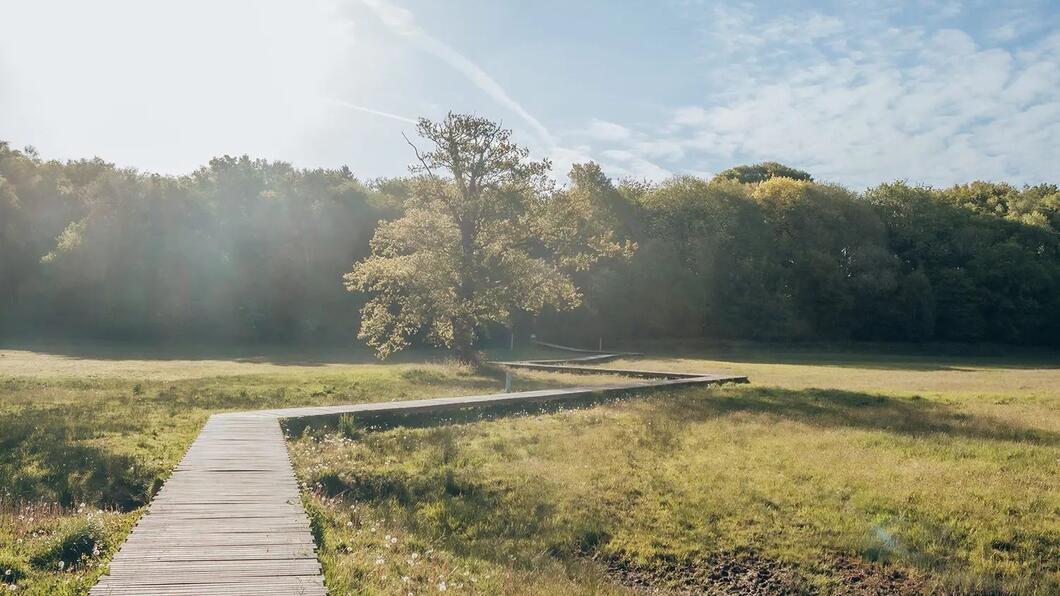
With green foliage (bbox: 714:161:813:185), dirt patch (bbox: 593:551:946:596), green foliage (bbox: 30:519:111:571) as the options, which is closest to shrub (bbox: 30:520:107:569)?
green foliage (bbox: 30:519:111:571)

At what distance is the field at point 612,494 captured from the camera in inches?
378

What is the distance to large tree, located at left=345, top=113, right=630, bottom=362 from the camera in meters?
34.8

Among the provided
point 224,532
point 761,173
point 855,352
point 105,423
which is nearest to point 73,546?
point 224,532

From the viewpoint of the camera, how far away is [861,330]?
233 ft

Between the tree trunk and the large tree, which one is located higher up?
the large tree

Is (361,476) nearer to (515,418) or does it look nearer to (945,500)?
(515,418)

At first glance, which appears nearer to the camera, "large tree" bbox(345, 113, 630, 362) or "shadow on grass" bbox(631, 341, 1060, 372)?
"large tree" bbox(345, 113, 630, 362)

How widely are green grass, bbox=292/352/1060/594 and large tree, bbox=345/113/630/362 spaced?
50.2 feet

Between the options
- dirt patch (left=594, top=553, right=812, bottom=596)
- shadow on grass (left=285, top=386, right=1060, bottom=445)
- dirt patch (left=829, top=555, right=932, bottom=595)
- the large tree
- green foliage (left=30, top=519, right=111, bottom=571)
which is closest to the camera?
green foliage (left=30, top=519, right=111, bottom=571)

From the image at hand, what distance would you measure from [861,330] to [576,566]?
6790 cm

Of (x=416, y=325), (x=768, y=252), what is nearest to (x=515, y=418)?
(x=416, y=325)

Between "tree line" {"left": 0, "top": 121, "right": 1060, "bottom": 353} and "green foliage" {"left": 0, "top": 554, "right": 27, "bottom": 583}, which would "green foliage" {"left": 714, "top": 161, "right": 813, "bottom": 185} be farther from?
"green foliage" {"left": 0, "top": 554, "right": 27, "bottom": 583}

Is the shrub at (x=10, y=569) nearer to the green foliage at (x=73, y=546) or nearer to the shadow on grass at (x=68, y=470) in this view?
the green foliage at (x=73, y=546)

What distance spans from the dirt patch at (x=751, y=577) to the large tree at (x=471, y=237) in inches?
980
